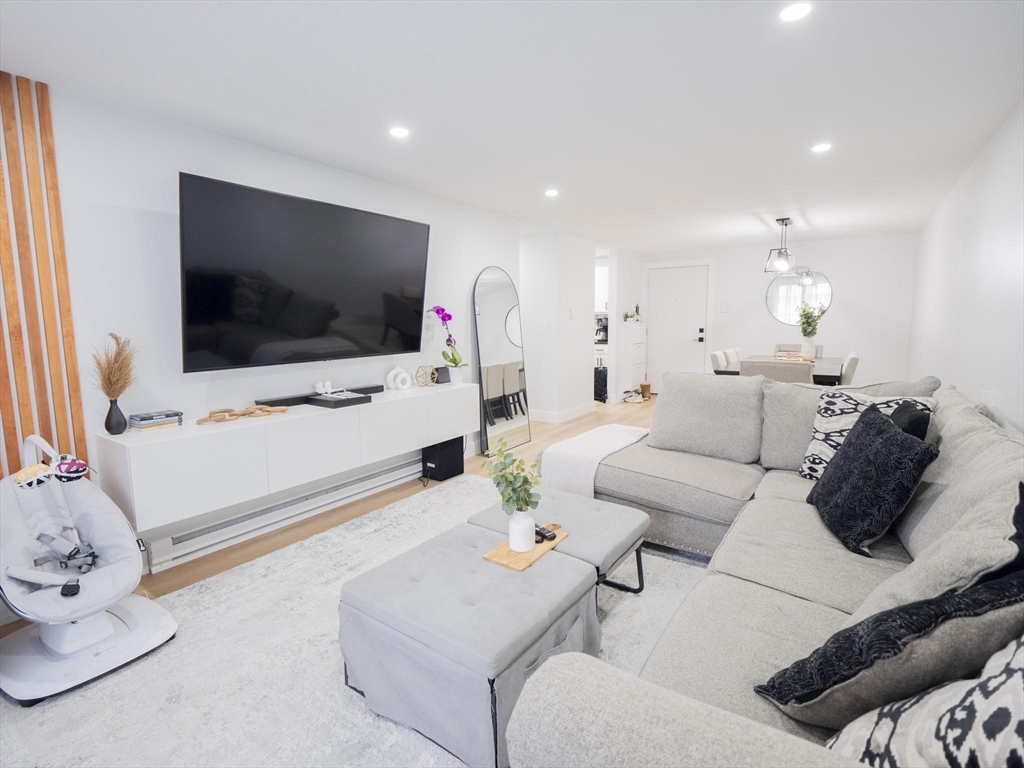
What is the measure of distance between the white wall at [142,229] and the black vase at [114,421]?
15cm

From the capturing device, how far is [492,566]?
1.73 m

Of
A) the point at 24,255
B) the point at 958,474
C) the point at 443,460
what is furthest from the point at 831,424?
the point at 24,255

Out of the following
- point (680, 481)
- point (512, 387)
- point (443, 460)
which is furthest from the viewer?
point (512, 387)

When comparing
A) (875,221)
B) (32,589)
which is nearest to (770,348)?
(875,221)

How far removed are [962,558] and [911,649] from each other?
235 millimetres

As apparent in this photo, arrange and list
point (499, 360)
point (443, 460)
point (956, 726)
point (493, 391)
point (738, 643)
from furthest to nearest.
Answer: point (499, 360), point (493, 391), point (443, 460), point (738, 643), point (956, 726)

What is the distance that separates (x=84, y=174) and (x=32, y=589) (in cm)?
186

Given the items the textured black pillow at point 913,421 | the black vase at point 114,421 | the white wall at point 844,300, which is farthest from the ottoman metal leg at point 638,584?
the white wall at point 844,300

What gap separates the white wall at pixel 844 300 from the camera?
632cm

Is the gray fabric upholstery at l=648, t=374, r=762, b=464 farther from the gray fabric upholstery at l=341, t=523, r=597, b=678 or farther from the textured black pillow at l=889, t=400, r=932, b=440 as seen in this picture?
the gray fabric upholstery at l=341, t=523, r=597, b=678

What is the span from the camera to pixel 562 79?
7.08 feet

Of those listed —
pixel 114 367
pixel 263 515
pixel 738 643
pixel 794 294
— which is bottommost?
pixel 263 515

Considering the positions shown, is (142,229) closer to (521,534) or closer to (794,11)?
(521,534)

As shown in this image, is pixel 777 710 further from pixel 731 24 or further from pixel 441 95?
pixel 441 95
